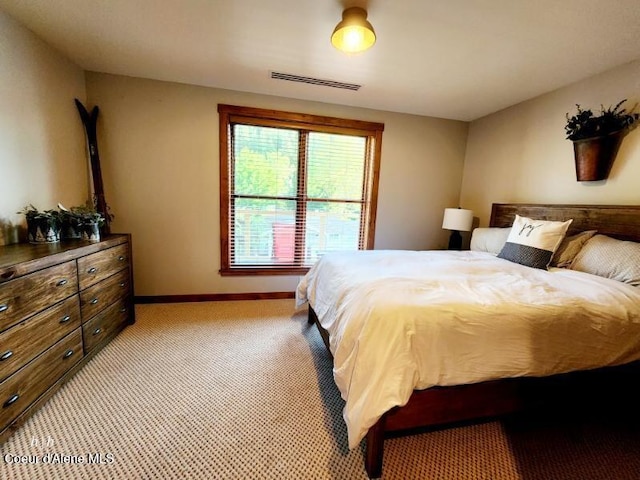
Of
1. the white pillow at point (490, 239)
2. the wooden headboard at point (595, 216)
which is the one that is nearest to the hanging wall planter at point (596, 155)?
the wooden headboard at point (595, 216)

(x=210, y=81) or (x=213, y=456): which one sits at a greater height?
(x=210, y=81)

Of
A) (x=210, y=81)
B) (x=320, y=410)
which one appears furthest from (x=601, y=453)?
(x=210, y=81)

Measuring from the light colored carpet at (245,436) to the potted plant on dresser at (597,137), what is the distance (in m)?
1.85

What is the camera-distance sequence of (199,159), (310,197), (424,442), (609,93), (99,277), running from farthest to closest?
(310,197), (199,159), (609,93), (99,277), (424,442)

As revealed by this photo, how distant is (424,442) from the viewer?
136cm

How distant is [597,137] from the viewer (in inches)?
81.4

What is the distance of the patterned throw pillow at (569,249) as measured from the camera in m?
2.09

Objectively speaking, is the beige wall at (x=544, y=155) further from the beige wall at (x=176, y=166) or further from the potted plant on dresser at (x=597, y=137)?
the beige wall at (x=176, y=166)

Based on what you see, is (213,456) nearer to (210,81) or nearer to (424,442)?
(424,442)

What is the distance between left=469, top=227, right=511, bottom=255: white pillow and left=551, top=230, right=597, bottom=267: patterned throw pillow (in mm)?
485

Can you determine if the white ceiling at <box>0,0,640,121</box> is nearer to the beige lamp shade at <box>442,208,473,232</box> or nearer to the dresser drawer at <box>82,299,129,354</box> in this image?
the beige lamp shade at <box>442,208,473,232</box>

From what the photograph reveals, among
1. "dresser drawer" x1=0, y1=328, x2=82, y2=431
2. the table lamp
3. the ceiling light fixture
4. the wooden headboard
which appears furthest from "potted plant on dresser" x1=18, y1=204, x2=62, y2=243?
the wooden headboard

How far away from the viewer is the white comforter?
3.67 feet

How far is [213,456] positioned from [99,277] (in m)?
1.53
